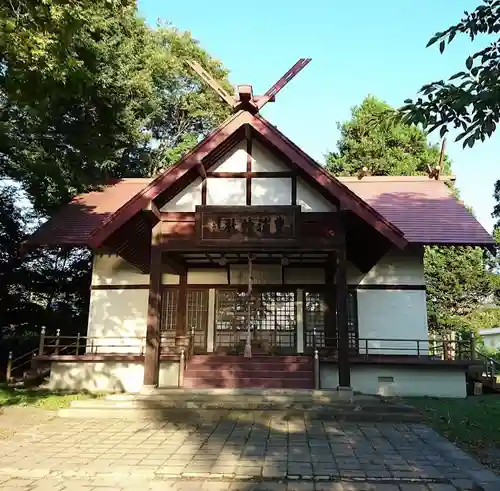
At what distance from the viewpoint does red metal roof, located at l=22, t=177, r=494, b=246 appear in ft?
43.9

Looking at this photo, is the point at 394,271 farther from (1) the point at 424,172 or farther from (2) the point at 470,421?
(1) the point at 424,172

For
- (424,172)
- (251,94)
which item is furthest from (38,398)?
(424,172)

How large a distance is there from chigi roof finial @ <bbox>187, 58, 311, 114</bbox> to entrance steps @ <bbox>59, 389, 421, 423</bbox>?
6051 mm

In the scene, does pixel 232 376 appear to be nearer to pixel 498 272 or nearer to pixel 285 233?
pixel 285 233

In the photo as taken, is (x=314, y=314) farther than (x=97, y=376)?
Yes

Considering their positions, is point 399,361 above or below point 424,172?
below

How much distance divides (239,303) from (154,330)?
168 inches

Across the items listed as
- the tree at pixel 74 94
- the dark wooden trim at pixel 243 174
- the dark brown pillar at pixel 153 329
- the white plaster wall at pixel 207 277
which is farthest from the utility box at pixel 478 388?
the tree at pixel 74 94

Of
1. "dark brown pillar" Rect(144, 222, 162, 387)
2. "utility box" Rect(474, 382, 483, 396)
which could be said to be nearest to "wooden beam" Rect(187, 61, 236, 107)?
"dark brown pillar" Rect(144, 222, 162, 387)

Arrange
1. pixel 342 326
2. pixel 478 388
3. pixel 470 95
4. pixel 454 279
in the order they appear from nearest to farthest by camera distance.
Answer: pixel 470 95 → pixel 342 326 → pixel 478 388 → pixel 454 279

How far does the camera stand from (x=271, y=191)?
11.1m

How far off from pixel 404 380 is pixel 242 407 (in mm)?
4838

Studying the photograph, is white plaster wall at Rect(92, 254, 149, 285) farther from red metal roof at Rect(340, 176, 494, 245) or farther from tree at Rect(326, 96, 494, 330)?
tree at Rect(326, 96, 494, 330)

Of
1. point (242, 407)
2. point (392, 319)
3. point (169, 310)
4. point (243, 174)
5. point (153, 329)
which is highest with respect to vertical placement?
point (243, 174)
